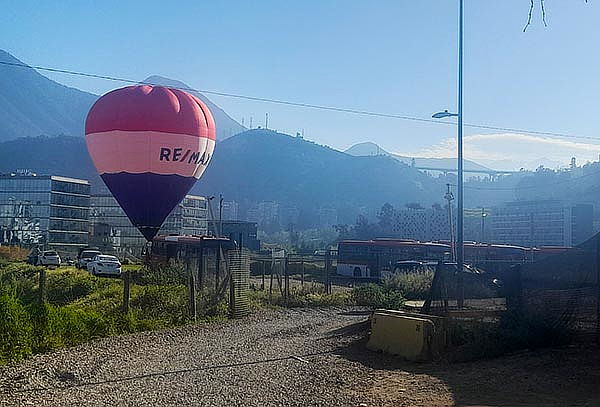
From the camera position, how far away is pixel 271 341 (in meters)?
17.0

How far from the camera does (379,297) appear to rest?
25.4 meters

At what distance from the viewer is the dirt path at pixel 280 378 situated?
9828 millimetres

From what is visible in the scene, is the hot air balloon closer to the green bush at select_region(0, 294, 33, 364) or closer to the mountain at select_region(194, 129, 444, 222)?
the green bush at select_region(0, 294, 33, 364)

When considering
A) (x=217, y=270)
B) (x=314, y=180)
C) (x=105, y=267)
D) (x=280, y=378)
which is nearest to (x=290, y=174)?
(x=314, y=180)

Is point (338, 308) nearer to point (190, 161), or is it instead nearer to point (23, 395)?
point (190, 161)

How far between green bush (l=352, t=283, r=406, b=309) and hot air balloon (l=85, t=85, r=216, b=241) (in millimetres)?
8212

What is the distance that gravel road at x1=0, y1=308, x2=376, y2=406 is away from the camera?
1014cm

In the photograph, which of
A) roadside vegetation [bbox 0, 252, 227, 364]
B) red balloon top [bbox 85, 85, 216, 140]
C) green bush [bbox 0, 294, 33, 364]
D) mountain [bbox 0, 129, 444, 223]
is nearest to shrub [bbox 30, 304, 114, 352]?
roadside vegetation [bbox 0, 252, 227, 364]

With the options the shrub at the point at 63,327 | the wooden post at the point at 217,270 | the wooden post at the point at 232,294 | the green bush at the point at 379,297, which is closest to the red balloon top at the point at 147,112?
the wooden post at the point at 217,270

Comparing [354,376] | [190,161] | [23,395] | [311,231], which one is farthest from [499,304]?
[311,231]

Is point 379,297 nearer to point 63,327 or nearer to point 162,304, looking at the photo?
point 162,304

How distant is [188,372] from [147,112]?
43.0 ft

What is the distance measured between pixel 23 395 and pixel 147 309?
1004cm

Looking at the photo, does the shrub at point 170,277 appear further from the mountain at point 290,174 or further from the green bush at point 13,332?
the mountain at point 290,174
